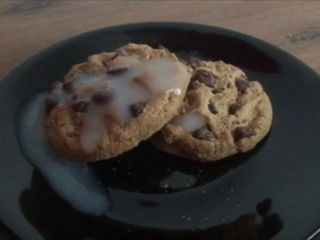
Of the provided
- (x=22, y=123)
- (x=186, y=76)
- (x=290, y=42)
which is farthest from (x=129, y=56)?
(x=290, y=42)

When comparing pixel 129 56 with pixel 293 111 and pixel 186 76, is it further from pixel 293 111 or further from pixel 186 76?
pixel 293 111

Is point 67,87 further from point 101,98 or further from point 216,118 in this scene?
point 216,118

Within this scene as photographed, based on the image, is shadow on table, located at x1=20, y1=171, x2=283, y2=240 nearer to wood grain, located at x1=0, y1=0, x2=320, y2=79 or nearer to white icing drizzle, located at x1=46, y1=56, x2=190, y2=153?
white icing drizzle, located at x1=46, y1=56, x2=190, y2=153

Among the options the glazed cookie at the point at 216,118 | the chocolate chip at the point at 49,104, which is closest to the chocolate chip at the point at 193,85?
the glazed cookie at the point at 216,118

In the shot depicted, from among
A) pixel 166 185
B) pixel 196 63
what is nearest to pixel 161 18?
pixel 196 63

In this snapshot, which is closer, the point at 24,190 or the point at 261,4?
the point at 24,190

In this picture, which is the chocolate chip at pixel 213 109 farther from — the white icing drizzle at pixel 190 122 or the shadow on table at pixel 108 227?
the shadow on table at pixel 108 227
